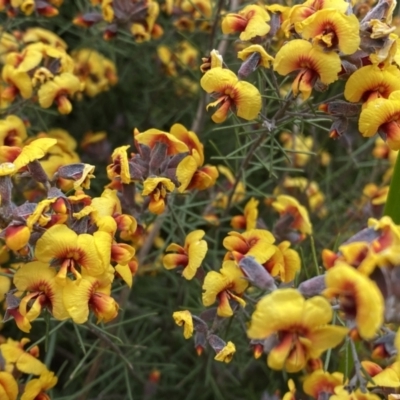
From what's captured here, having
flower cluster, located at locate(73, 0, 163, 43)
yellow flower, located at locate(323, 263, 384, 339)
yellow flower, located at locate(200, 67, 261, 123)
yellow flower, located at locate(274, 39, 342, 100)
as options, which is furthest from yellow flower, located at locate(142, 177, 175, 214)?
flower cluster, located at locate(73, 0, 163, 43)

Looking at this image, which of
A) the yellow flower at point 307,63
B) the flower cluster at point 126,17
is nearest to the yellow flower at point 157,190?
the yellow flower at point 307,63

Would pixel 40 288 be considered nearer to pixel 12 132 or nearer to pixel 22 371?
pixel 22 371

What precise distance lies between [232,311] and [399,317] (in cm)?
27

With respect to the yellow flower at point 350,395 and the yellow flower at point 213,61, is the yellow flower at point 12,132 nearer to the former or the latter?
the yellow flower at point 213,61

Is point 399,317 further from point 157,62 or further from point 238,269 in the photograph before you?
point 157,62

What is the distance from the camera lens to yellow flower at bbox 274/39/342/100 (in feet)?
3.35

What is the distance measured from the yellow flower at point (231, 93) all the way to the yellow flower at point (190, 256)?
192mm

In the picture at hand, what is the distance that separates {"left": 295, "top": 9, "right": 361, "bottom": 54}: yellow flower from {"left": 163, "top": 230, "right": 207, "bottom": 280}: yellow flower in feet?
1.13

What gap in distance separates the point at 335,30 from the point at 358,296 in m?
0.45

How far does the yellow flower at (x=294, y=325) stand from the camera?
75cm

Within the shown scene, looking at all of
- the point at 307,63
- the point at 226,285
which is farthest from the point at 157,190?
the point at 307,63

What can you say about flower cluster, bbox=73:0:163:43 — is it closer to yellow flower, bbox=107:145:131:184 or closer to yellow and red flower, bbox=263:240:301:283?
yellow flower, bbox=107:145:131:184

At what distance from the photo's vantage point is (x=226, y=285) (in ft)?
3.28

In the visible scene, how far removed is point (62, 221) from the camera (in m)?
0.94
